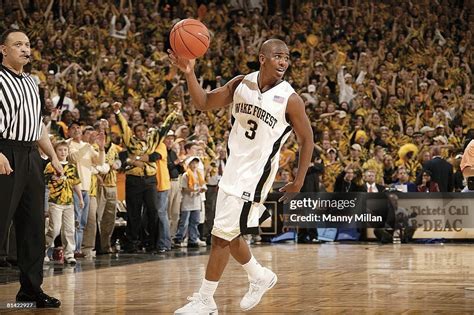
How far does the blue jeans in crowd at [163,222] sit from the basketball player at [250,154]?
7.84 m

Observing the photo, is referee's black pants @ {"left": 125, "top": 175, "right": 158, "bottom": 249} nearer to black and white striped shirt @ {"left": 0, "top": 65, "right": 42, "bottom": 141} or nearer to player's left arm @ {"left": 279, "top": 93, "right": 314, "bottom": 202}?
black and white striped shirt @ {"left": 0, "top": 65, "right": 42, "bottom": 141}

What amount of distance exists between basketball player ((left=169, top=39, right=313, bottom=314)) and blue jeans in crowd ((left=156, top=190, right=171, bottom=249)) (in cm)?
784

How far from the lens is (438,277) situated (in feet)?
34.5

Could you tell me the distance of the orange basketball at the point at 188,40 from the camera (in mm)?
7137

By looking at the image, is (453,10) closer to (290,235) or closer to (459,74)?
(459,74)

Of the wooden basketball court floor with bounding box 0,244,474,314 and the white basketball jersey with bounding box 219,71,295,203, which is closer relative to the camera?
the white basketball jersey with bounding box 219,71,295,203

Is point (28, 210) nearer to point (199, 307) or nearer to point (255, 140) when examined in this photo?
point (199, 307)

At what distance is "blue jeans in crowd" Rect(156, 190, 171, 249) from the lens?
15070mm

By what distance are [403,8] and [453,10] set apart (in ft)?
5.30

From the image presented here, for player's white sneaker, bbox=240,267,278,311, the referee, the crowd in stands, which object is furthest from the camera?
the crowd in stands

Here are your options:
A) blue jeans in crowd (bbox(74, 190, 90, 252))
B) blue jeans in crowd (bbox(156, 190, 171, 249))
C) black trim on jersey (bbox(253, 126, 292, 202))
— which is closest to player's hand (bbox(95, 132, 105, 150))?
blue jeans in crowd (bbox(74, 190, 90, 252))

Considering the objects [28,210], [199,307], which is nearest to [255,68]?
[28,210]

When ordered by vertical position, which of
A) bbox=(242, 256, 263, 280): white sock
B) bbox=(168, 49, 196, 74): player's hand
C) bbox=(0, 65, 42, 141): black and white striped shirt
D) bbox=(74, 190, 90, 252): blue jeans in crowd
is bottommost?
bbox=(242, 256, 263, 280): white sock

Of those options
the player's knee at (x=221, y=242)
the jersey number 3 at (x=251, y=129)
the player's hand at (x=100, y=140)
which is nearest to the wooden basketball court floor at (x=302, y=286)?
the player's knee at (x=221, y=242)
